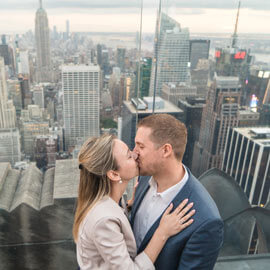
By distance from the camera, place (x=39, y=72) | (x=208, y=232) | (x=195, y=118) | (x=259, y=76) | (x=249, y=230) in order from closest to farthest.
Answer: (x=208, y=232) → (x=249, y=230) → (x=39, y=72) → (x=195, y=118) → (x=259, y=76)

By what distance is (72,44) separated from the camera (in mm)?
2045

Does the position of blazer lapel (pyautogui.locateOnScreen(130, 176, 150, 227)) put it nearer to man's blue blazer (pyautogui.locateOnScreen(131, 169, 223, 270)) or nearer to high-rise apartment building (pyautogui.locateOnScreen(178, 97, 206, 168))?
man's blue blazer (pyautogui.locateOnScreen(131, 169, 223, 270))

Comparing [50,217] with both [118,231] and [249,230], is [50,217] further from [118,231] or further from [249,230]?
[249,230]

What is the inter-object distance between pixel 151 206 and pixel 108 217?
8.7 inches

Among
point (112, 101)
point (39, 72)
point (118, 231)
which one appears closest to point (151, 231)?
point (118, 231)

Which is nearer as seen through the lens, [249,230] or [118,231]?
[118,231]

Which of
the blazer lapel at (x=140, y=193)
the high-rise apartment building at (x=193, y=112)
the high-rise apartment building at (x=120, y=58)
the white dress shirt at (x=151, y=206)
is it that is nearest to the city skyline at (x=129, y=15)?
the high-rise apartment building at (x=120, y=58)

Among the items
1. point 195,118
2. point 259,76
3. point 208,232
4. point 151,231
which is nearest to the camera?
point 208,232

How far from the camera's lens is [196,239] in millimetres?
831

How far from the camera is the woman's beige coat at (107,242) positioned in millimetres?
850

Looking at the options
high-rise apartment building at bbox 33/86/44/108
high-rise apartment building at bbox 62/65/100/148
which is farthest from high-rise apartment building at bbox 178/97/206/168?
high-rise apartment building at bbox 33/86/44/108

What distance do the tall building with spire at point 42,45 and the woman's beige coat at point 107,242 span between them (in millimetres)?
1485

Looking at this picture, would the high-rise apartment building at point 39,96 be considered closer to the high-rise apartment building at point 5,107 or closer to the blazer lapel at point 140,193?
the high-rise apartment building at point 5,107

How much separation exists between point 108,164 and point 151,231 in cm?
29
